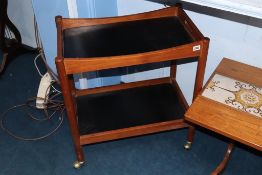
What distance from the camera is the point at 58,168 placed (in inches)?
58.1

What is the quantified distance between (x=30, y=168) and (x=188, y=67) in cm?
91

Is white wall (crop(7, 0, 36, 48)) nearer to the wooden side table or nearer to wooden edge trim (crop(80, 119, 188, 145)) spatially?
wooden edge trim (crop(80, 119, 188, 145))

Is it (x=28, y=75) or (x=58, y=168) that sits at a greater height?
(x=28, y=75)

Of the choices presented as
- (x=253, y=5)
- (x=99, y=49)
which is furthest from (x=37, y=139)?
(x=253, y=5)

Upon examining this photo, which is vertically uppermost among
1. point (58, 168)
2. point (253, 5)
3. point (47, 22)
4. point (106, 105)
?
point (253, 5)

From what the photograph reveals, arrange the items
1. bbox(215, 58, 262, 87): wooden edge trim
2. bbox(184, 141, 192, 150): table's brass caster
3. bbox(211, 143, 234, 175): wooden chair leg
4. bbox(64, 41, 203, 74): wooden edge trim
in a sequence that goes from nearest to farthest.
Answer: bbox(64, 41, 203, 74): wooden edge trim, bbox(215, 58, 262, 87): wooden edge trim, bbox(211, 143, 234, 175): wooden chair leg, bbox(184, 141, 192, 150): table's brass caster

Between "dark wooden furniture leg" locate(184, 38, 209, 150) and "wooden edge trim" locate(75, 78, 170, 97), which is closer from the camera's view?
"dark wooden furniture leg" locate(184, 38, 209, 150)

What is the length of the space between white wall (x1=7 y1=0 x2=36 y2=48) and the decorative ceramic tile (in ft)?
4.24

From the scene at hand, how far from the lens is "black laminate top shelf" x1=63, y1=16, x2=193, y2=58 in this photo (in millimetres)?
1129

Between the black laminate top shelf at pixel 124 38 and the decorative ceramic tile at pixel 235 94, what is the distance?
0.22 metres

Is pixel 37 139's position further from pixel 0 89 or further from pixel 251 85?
pixel 251 85

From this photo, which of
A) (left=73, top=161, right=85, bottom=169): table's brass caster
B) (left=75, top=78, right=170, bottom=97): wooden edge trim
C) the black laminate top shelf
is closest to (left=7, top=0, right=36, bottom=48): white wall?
(left=75, top=78, right=170, bottom=97): wooden edge trim

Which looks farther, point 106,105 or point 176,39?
point 106,105

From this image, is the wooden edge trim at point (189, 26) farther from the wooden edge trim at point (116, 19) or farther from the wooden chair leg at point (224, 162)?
the wooden chair leg at point (224, 162)
